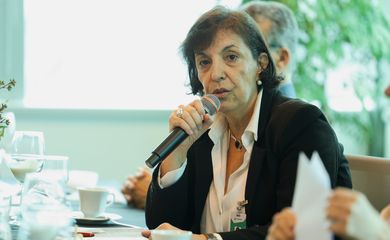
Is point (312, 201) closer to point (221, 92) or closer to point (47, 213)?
point (47, 213)

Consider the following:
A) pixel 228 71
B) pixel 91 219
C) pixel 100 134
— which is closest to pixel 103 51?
pixel 100 134

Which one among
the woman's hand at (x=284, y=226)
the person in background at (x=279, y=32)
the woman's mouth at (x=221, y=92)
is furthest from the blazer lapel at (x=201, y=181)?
the person in background at (x=279, y=32)

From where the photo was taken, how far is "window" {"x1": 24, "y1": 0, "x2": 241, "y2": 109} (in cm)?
586

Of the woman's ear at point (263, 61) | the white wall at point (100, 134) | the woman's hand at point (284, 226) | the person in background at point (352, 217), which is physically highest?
the woman's ear at point (263, 61)

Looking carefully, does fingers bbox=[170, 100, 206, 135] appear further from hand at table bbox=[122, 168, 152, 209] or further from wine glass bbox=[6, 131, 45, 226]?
hand at table bbox=[122, 168, 152, 209]

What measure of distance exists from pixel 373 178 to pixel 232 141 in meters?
0.53

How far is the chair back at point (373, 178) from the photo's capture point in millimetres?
2188

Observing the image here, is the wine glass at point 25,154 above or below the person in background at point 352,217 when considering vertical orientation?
below

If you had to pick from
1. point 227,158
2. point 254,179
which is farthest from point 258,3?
point 254,179

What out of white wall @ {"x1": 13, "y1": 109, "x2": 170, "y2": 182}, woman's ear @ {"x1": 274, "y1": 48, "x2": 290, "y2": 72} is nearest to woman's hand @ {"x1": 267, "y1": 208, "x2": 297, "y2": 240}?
woman's ear @ {"x1": 274, "y1": 48, "x2": 290, "y2": 72}

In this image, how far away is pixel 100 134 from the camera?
5.91m

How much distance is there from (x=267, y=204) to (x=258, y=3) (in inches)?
77.0

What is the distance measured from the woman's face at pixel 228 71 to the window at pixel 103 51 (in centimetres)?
335

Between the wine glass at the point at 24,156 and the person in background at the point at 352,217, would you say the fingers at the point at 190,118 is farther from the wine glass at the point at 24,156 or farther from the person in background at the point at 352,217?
the person in background at the point at 352,217
